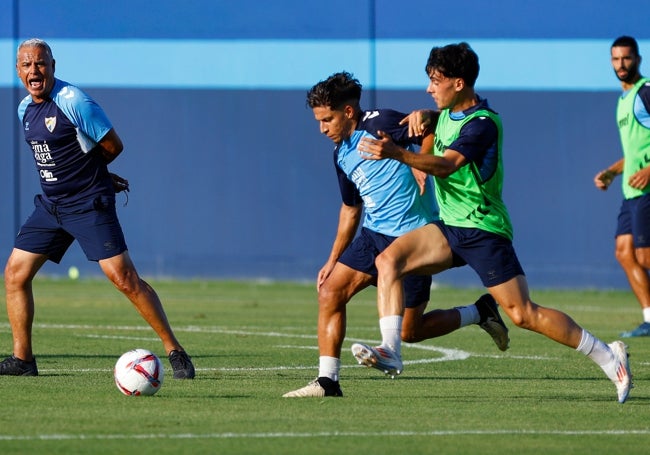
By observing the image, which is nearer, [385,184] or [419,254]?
[419,254]

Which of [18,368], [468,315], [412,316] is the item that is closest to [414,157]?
[412,316]

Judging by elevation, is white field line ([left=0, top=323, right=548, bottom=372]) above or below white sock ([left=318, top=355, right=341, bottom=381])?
below

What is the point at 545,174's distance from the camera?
2592cm

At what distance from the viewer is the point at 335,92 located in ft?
30.6

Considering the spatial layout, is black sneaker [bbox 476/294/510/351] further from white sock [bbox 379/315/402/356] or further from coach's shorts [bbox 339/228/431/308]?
white sock [bbox 379/315/402/356]

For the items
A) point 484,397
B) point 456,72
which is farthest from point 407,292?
point 456,72

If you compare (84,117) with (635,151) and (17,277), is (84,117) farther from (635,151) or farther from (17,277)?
(635,151)

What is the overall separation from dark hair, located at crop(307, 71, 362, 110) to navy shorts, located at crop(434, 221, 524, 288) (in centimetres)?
107

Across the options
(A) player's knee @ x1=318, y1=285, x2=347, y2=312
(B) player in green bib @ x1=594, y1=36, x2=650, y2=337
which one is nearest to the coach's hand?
(A) player's knee @ x1=318, y1=285, x2=347, y2=312

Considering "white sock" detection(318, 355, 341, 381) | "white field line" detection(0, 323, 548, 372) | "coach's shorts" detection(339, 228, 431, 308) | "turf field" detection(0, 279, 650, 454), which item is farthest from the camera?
"white field line" detection(0, 323, 548, 372)

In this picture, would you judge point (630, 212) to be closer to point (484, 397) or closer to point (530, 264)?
point (484, 397)

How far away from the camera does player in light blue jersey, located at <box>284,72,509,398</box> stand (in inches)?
365

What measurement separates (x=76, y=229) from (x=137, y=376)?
1637mm

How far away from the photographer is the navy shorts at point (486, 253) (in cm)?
887
